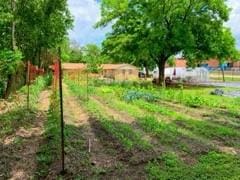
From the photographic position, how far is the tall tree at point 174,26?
130ft

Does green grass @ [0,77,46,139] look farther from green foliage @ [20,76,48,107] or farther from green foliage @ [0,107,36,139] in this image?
green foliage @ [20,76,48,107]

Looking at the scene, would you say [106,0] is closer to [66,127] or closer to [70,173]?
[66,127]

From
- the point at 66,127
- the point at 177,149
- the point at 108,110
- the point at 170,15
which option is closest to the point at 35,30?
the point at 170,15

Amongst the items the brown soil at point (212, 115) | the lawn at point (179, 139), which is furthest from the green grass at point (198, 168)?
the brown soil at point (212, 115)

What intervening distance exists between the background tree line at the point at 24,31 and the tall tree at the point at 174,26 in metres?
6.39

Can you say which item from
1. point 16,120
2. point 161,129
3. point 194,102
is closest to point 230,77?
point 194,102

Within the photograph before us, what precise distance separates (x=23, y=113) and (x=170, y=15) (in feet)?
87.2

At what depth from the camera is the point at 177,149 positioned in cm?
991

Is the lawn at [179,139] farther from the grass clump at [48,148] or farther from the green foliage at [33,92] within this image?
the green foliage at [33,92]

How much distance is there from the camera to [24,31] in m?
32.8

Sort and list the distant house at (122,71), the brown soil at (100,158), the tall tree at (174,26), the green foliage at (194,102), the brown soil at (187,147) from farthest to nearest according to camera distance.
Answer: the distant house at (122,71)
the tall tree at (174,26)
the green foliage at (194,102)
the brown soil at (187,147)
the brown soil at (100,158)

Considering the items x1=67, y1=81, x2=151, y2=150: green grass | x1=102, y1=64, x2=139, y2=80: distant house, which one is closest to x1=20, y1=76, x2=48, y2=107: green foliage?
x1=67, y1=81, x2=151, y2=150: green grass

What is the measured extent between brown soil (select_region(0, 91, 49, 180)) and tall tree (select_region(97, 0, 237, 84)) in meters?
28.0

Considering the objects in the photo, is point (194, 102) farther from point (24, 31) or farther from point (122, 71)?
point (122, 71)
